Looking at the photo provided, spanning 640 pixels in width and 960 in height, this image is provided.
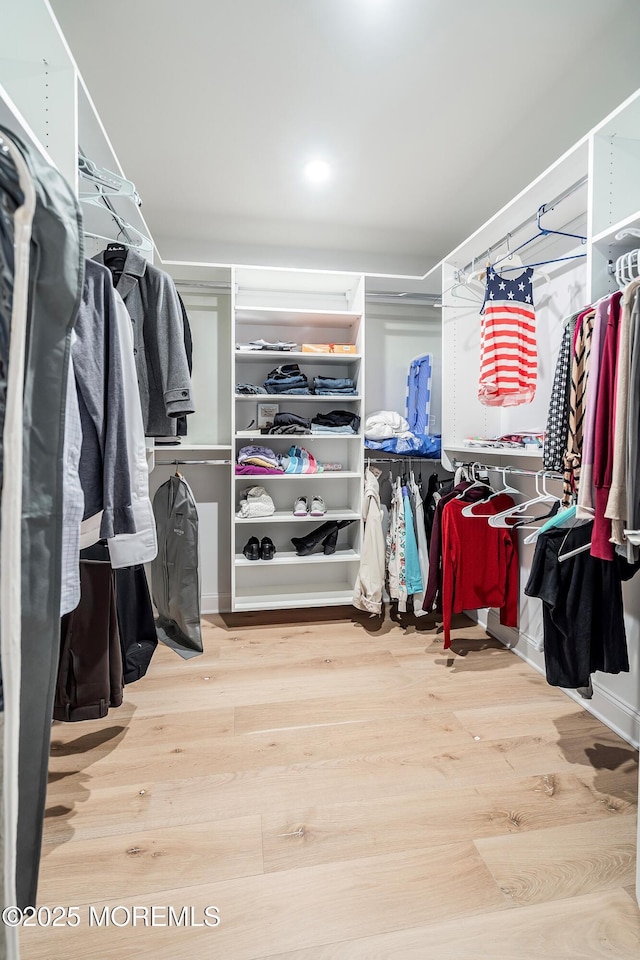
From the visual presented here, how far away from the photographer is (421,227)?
3160 millimetres

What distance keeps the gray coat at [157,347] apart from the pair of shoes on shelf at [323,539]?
5.10 feet

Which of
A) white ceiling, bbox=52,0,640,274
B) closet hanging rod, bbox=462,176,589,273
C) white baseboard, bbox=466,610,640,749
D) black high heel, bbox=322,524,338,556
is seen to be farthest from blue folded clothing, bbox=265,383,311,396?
white baseboard, bbox=466,610,640,749

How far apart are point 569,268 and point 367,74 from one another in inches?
52.5

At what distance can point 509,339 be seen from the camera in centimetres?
227

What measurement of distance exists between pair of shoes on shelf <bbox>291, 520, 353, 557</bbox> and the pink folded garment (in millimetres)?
522

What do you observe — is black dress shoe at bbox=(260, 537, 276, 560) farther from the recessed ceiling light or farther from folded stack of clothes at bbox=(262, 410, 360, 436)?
the recessed ceiling light

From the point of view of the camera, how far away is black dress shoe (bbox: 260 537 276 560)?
10.2ft

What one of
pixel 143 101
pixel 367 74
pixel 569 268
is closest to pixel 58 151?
pixel 143 101

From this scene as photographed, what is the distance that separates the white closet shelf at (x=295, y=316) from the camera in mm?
3014

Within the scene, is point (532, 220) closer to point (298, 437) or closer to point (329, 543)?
point (298, 437)

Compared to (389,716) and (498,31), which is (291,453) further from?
(498,31)

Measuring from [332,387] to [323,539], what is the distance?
1040 millimetres

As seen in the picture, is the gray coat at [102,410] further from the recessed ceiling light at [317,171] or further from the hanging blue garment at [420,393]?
the hanging blue garment at [420,393]

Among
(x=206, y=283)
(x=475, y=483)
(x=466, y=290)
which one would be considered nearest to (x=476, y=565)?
(x=475, y=483)
